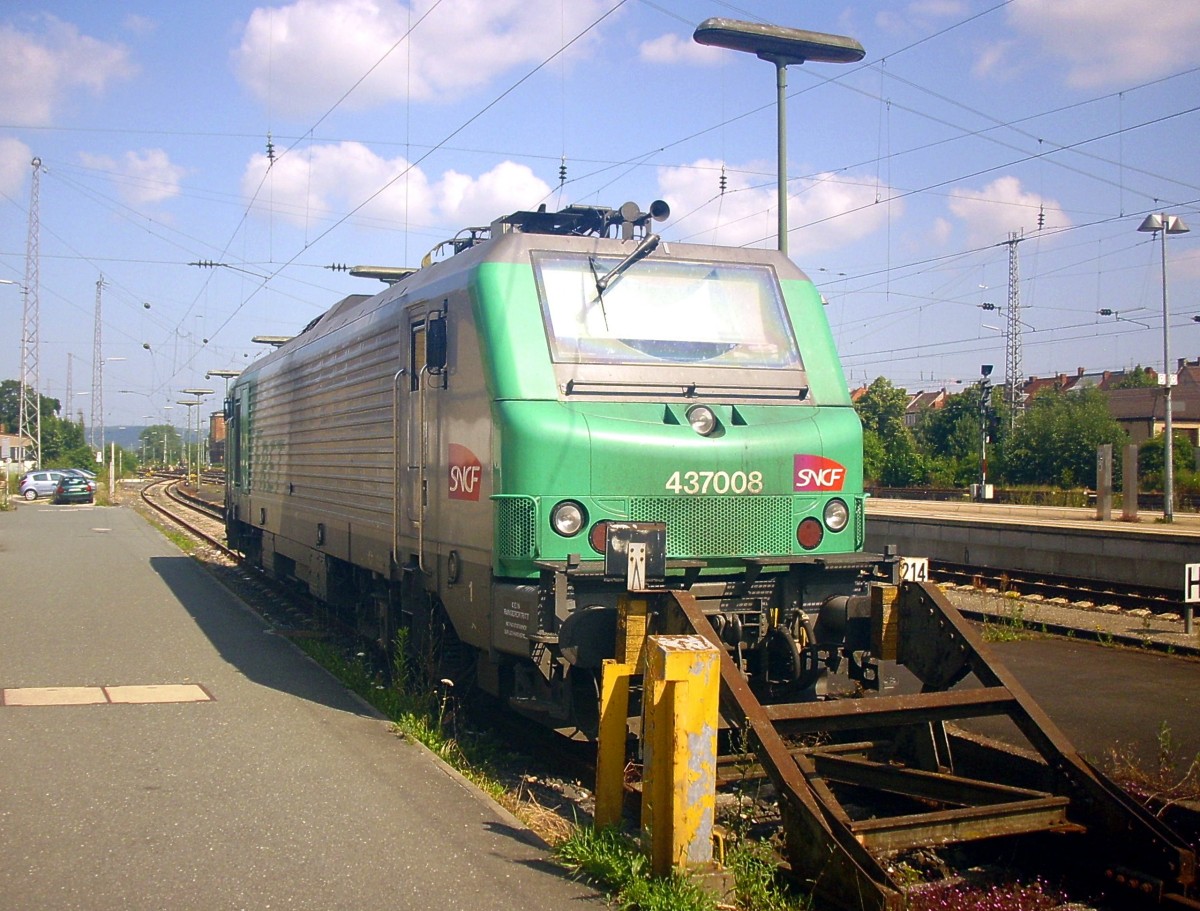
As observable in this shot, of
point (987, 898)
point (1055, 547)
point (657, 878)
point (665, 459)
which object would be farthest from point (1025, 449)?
point (657, 878)

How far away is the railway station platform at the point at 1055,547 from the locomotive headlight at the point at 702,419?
36.2ft

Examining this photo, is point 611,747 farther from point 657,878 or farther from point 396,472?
point 396,472

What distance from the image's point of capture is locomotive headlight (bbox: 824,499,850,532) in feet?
23.4

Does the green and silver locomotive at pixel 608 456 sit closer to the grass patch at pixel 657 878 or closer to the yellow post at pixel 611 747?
the yellow post at pixel 611 747

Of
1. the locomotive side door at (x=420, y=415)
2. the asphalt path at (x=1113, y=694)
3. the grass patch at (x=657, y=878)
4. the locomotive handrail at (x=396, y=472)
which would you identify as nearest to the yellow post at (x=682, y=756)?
the grass patch at (x=657, y=878)

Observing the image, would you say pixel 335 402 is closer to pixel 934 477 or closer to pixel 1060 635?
pixel 1060 635

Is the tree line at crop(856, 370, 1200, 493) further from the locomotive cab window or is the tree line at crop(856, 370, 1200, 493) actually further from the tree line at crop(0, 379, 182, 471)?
the tree line at crop(0, 379, 182, 471)

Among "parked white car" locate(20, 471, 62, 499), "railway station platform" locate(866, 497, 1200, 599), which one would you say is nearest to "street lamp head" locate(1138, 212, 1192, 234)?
"railway station platform" locate(866, 497, 1200, 599)

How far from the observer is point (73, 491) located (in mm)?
45062

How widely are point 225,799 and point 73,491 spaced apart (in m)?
43.5

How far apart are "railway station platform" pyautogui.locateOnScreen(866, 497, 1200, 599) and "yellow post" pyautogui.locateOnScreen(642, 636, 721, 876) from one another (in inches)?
499

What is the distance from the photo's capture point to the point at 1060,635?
38.1 feet

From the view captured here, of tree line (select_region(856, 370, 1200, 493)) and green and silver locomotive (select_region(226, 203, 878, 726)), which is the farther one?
tree line (select_region(856, 370, 1200, 493))

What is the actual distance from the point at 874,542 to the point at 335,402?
14.8 metres
